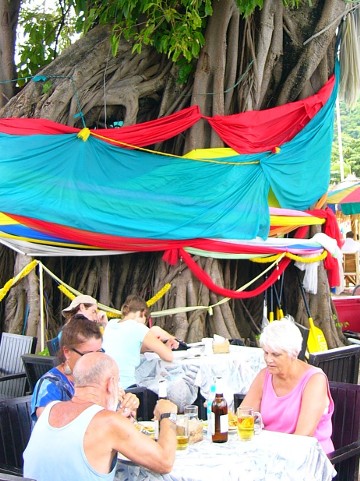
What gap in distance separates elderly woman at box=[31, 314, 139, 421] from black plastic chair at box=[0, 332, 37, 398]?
2.30 meters

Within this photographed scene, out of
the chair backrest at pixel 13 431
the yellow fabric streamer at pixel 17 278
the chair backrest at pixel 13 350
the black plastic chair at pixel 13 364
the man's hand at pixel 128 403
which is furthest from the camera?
the yellow fabric streamer at pixel 17 278

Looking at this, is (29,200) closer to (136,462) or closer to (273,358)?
(273,358)

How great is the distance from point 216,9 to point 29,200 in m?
2.76

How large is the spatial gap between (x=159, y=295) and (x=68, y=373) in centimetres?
428

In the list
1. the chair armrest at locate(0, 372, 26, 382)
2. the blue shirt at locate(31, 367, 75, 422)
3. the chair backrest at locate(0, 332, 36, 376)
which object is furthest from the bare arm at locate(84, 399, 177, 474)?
the chair backrest at locate(0, 332, 36, 376)

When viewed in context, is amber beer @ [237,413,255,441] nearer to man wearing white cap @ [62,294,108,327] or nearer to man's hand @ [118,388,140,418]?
man's hand @ [118,388,140,418]

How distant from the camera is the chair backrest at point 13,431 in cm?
364

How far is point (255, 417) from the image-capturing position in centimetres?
320

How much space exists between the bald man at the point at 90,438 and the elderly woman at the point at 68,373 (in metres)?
0.49

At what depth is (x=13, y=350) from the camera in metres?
6.09

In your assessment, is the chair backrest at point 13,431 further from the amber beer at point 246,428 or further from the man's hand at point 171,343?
the man's hand at point 171,343

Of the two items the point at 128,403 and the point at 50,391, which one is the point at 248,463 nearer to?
the point at 128,403

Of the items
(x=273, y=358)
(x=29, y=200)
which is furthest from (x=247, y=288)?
(x=273, y=358)

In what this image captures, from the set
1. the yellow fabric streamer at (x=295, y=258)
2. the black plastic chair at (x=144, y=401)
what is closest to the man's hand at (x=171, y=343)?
the black plastic chair at (x=144, y=401)
